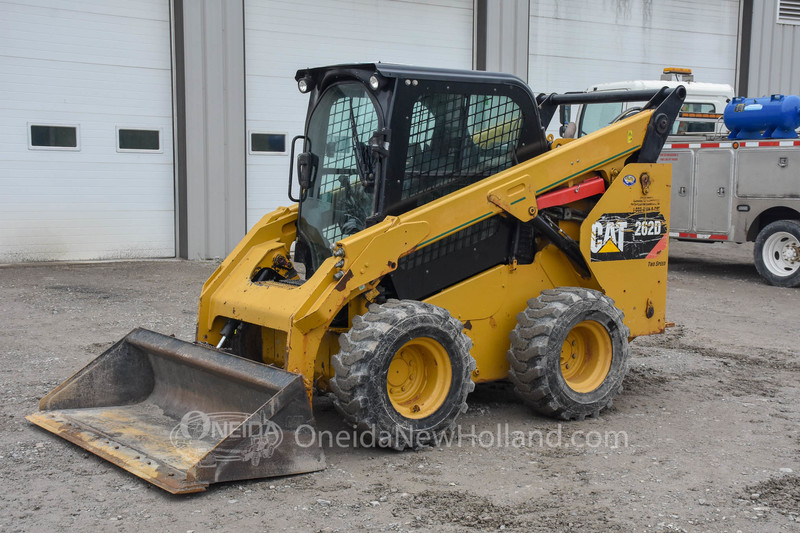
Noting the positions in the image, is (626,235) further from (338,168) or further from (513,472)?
(513,472)

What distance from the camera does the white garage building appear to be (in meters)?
12.4

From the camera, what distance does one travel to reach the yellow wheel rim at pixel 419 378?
5.23 meters

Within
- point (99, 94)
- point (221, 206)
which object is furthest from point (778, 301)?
point (99, 94)

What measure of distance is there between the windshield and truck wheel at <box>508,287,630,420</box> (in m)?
1.30

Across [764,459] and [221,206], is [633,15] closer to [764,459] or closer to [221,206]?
[221,206]

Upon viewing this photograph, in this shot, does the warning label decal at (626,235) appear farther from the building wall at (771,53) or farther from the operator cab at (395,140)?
the building wall at (771,53)

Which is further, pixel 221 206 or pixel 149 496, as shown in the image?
pixel 221 206

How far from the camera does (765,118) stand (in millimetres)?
11961

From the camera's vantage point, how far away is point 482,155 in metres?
5.88

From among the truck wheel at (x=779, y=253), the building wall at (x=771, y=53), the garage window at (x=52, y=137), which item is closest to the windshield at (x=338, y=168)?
the garage window at (x=52, y=137)

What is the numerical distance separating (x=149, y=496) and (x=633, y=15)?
1550 cm

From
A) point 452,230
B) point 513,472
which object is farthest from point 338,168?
point 513,472

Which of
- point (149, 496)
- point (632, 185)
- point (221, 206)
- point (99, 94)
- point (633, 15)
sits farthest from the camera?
point (633, 15)

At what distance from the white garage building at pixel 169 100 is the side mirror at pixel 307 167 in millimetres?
7754
